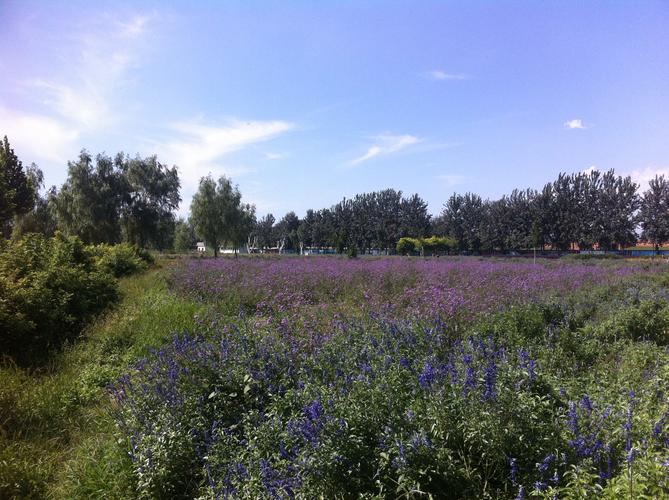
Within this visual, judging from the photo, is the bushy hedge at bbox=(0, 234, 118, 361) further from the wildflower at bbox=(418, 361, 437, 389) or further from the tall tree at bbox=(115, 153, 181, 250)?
the tall tree at bbox=(115, 153, 181, 250)

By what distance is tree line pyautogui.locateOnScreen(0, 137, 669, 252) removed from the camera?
1265 inches

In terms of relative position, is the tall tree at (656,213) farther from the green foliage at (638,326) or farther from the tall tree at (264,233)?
the tall tree at (264,233)

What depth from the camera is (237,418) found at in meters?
3.52

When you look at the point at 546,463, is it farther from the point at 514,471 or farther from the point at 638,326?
the point at 638,326

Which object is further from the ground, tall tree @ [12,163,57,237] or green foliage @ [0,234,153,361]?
tall tree @ [12,163,57,237]

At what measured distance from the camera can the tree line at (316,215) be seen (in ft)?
105

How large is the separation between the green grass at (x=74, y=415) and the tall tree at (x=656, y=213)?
→ 62.7m

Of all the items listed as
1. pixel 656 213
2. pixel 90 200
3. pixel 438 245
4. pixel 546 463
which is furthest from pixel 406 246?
pixel 546 463

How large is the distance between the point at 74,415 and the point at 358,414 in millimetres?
3641

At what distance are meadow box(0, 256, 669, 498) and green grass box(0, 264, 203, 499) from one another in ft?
0.07

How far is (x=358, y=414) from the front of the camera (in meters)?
2.77

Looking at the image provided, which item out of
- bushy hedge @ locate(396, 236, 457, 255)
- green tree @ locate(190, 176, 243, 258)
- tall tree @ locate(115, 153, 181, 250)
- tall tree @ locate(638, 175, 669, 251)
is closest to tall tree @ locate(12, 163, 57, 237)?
tall tree @ locate(115, 153, 181, 250)

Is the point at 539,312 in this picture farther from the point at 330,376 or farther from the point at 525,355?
the point at 330,376

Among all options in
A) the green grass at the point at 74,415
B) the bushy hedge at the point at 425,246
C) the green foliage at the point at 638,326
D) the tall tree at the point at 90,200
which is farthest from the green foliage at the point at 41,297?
the bushy hedge at the point at 425,246
